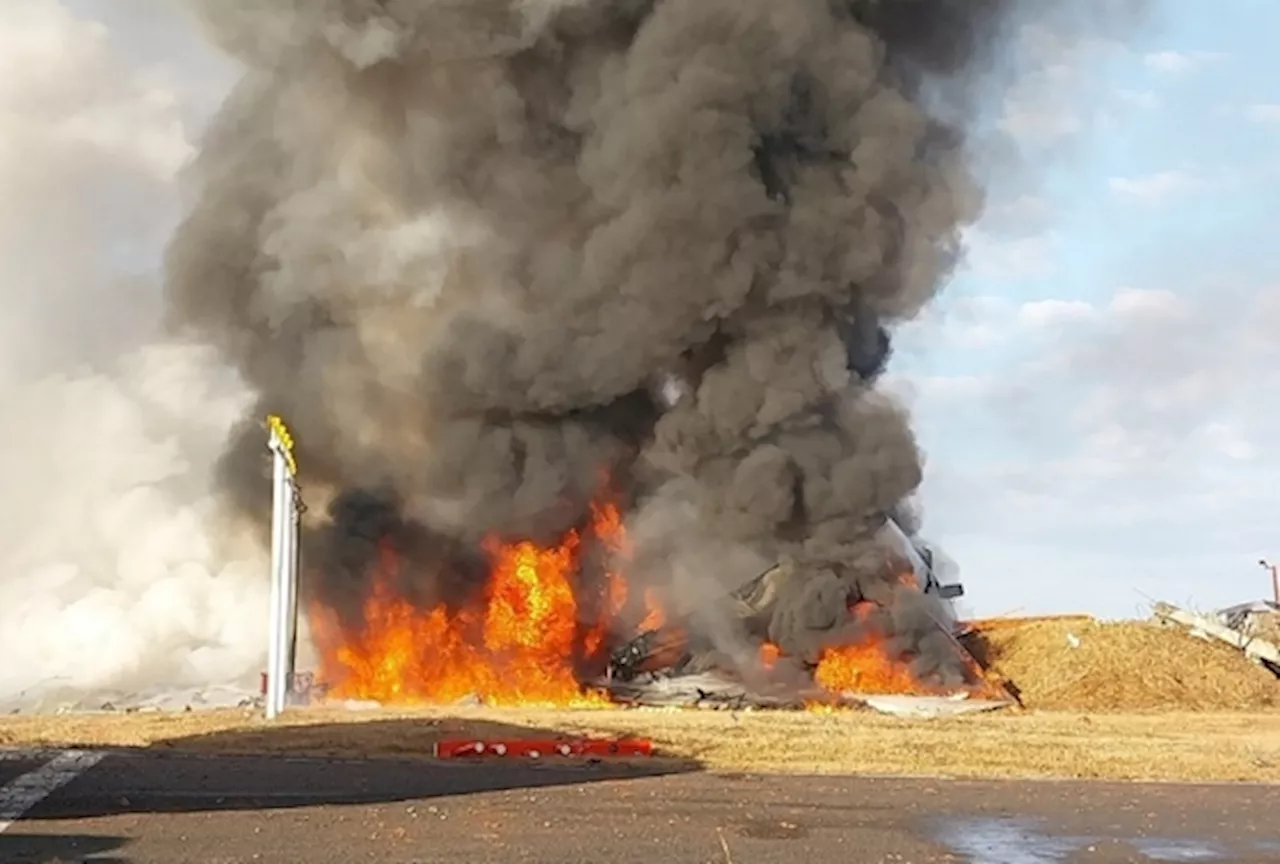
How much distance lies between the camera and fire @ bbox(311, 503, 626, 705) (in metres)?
33.7

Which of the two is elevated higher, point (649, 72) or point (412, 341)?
point (649, 72)

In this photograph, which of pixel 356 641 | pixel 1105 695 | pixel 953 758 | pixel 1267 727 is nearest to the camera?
pixel 953 758

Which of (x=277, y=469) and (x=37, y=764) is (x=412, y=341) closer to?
(x=277, y=469)

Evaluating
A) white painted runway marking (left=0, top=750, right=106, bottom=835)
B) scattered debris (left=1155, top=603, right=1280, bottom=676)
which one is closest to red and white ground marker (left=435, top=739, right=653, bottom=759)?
white painted runway marking (left=0, top=750, right=106, bottom=835)

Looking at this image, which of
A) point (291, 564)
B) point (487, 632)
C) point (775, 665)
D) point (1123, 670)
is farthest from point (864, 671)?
point (291, 564)

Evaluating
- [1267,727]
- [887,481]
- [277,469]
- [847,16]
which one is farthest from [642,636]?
[847,16]

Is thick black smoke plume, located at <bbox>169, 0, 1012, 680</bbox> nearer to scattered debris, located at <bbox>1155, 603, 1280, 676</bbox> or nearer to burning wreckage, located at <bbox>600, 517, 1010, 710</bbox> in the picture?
burning wreckage, located at <bbox>600, 517, 1010, 710</bbox>

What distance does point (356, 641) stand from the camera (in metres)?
34.9

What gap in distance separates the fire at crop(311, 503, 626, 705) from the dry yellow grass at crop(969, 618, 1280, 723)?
10.2 metres

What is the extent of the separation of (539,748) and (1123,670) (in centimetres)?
1897

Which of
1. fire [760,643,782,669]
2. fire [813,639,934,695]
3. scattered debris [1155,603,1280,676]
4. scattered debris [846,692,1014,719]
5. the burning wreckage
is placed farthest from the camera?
scattered debris [1155,603,1280,676]

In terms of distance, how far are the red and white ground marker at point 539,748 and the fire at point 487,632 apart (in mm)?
13124

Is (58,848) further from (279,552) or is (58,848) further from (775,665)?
(775,665)

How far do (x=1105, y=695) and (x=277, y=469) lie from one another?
63.3 feet
